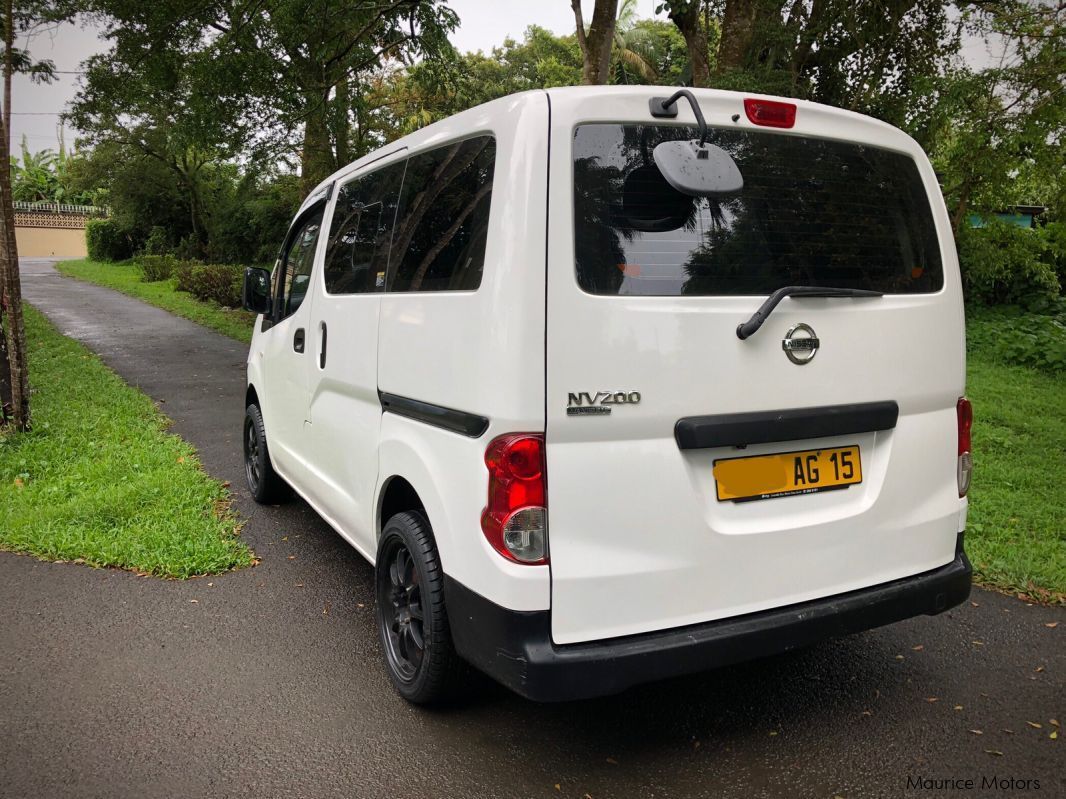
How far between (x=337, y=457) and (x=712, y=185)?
6.74 ft

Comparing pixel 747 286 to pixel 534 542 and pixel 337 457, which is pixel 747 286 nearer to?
pixel 534 542

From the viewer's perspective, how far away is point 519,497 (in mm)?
2299

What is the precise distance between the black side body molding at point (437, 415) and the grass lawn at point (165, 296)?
11674 mm

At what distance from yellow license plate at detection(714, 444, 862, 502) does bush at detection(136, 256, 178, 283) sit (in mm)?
26958

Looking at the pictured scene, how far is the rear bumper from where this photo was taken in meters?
2.29

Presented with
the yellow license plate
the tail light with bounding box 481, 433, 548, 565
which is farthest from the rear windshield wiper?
the tail light with bounding box 481, 433, 548, 565

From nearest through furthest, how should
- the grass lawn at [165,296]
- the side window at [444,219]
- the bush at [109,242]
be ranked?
1. the side window at [444,219]
2. the grass lawn at [165,296]
3. the bush at [109,242]

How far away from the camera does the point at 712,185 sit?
7.66 feet

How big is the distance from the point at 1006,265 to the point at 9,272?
12865 mm

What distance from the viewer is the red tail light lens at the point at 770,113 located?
101 inches

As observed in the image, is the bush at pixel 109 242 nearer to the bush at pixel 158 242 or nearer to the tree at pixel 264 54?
the bush at pixel 158 242

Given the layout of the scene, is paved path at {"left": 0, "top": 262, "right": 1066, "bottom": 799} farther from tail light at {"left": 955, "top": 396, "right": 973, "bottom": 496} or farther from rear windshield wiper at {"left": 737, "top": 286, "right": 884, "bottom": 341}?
rear windshield wiper at {"left": 737, "top": 286, "right": 884, "bottom": 341}

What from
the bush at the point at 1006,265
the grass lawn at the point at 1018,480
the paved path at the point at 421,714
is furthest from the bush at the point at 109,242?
the paved path at the point at 421,714

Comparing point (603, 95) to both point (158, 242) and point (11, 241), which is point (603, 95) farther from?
point (158, 242)
